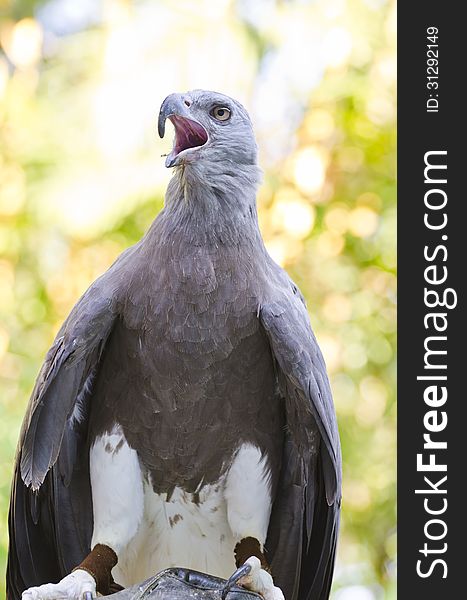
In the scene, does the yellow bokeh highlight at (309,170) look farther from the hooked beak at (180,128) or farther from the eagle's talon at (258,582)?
the eagle's talon at (258,582)

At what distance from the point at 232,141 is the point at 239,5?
8.13ft

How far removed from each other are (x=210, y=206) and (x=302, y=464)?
0.77 m

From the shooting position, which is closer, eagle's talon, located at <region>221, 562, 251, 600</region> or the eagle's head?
eagle's talon, located at <region>221, 562, 251, 600</region>

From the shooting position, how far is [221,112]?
2811 mm

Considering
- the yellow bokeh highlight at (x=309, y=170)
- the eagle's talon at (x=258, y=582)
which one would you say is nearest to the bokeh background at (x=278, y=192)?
the yellow bokeh highlight at (x=309, y=170)

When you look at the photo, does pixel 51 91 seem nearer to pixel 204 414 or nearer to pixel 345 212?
pixel 345 212

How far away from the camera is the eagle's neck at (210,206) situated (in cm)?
272

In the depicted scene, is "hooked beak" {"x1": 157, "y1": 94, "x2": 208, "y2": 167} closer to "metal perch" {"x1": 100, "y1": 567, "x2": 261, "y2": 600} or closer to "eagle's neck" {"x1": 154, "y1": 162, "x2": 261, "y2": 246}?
"eagle's neck" {"x1": 154, "y1": 162, "x2": 261, "y2": 246}

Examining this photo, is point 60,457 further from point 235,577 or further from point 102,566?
point 235,577

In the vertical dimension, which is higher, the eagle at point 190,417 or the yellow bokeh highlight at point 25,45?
the yellow bokeh highlight at point 25,45

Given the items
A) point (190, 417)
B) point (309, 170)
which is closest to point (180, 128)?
point (190, 417)

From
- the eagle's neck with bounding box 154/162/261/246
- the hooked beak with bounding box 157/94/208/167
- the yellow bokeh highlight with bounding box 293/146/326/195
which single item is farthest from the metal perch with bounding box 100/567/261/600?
the yellow bokeh highlight with bounding box 293/146/326/195

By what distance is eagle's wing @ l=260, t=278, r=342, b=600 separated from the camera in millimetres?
2662

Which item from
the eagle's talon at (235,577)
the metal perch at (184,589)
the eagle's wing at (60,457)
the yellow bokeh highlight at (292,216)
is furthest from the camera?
the yellow bokeh highlight at (292,216)
